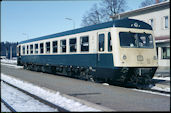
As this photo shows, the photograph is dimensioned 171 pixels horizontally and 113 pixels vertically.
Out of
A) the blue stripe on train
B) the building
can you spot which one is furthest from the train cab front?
the building

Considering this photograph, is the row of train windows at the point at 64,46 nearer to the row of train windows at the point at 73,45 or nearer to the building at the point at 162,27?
the row of train windows at the point at 73,45

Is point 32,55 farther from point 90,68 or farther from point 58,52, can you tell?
point 90,68

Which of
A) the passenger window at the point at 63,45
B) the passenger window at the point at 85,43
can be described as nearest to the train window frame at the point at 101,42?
the passenger window at the point at 85,43

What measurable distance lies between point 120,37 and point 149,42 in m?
1.80

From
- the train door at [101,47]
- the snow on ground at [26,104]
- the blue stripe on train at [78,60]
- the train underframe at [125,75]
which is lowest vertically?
the snow on ground at [26,104]

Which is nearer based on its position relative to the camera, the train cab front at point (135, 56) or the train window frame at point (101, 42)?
the train cab front at point (135, 56)

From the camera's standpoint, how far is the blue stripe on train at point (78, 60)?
11.9 meters

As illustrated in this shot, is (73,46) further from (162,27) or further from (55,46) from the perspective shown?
(162,27)

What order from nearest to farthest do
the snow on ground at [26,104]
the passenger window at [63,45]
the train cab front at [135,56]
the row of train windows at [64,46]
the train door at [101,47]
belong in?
1. the snow on ground at [26,104]
2. the train cab front at [135,56]
3. the train door at [101,47]
4. the row of train windows at [64,46]
5. the passenger window at [63,45]

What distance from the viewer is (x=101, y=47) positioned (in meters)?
12.5

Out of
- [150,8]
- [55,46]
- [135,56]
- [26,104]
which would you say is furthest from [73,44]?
[150,8]

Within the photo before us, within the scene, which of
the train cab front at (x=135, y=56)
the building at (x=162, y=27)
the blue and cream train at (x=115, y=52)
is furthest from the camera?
the building at (x=162, y=27)

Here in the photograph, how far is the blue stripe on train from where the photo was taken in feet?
39.2

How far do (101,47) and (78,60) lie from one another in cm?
256
